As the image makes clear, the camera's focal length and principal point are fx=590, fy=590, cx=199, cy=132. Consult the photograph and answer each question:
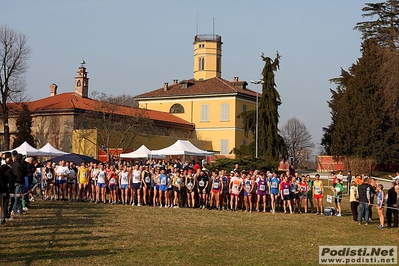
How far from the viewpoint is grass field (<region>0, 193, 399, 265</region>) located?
41.1 feet

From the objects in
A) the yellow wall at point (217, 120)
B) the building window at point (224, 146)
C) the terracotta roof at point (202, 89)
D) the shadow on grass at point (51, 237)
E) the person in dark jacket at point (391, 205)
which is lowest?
the shadow on grass at point (51, 237)

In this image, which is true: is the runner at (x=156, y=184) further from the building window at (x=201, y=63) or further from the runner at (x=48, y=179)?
the building window at (x=201, y=63)

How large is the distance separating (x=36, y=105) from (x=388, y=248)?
51.3 metres

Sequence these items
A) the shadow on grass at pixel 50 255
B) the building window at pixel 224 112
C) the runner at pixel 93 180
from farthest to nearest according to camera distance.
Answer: the building window at pixel 224 112 < the runner at pixel 93 180 < the shadow on grass at pixel 50 255

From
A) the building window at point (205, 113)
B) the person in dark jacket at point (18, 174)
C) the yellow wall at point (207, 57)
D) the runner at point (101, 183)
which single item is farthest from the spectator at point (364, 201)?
the yellow wall at point (207, 57)

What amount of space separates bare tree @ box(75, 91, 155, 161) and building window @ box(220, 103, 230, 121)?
18.1 meters

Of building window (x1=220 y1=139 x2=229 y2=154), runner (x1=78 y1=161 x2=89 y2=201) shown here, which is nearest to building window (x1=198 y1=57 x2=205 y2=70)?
building window (x1=220 y1=139 x2=229 y2=154)

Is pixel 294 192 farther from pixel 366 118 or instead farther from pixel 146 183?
pixel 366 118

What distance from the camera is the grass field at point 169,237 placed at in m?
12.5

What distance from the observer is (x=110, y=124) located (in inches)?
2141

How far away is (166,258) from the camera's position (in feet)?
41.1

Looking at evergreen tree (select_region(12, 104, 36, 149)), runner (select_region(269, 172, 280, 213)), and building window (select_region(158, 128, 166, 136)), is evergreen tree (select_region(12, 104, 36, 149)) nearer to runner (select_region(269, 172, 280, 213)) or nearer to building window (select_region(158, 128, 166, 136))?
building window (select_region(158, 128, 166, 136))

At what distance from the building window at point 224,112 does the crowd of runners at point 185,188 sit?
152ft

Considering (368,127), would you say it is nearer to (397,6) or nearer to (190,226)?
(397,6)
